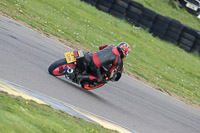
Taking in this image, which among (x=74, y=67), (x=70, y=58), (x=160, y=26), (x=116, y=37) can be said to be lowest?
(x=116, y=37)

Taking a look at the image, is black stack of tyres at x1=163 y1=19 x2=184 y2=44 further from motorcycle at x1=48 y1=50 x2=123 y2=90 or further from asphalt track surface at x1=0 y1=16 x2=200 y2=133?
motorcycle at x1=48 y1=50 x2=123 y2=90

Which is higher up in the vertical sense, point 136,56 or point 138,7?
point 138,7

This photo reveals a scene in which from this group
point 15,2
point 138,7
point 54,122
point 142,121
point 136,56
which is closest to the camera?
point 54,122

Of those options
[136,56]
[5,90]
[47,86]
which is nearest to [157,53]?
[136,56]

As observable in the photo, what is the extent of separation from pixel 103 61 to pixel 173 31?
14.1 m

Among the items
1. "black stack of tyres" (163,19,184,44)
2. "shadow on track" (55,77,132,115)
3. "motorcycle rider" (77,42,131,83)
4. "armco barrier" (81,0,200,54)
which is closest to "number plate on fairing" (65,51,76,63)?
A: "motorcycle rider" (77,42,131,83)

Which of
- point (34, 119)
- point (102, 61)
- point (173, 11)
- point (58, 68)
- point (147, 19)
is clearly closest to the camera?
point (34, 119)

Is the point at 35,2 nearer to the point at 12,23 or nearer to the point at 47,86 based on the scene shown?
the point at 12,23

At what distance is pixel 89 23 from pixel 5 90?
44.0ft

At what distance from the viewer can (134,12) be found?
2272cm

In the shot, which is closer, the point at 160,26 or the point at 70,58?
the point at 70,58

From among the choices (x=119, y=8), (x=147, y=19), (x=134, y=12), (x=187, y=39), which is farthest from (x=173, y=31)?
(x=119, y=8)

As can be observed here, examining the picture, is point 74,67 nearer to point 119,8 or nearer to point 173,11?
point 119,8

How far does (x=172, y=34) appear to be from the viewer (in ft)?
73.8
